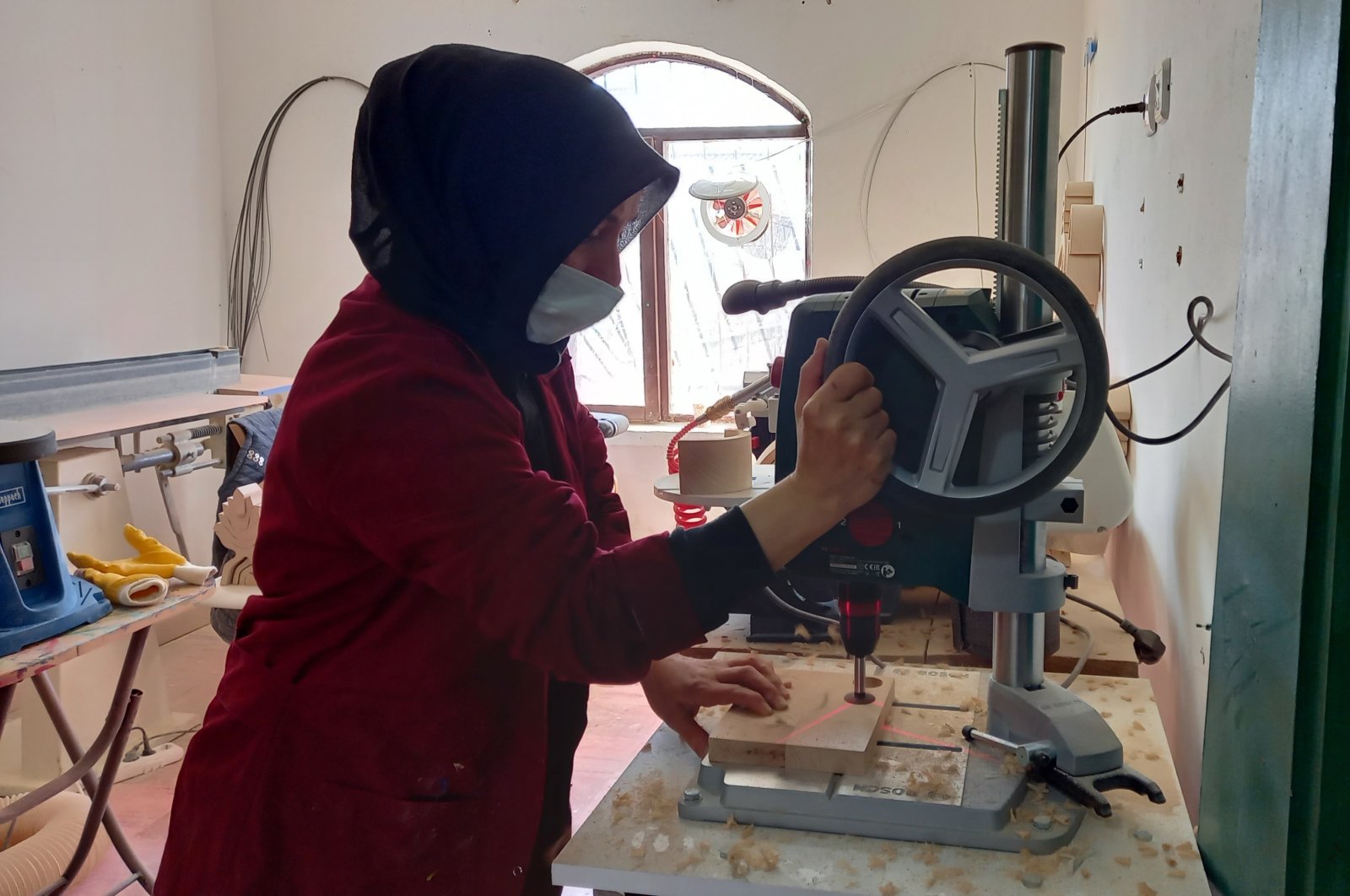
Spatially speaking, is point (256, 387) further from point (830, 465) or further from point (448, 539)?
point (830, 465)

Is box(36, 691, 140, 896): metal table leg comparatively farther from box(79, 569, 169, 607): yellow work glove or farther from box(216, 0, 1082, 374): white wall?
box(216, 0, 1082, 374): white wall

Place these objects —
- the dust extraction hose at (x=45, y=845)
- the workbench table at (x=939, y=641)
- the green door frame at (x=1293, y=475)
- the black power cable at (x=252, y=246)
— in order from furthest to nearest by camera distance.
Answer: the black power cable at (x=252, y=246) < the dust extraction hose at (x=45, y=845) < the workbench table at (x=939, y=641) < the green door frame at (x=1293, y=475)

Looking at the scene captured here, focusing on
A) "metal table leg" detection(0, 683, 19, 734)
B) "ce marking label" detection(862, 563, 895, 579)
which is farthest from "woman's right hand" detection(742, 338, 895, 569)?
"metal table leg" detection(0, 683, 19, 734)

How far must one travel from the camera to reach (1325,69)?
0.51 meters

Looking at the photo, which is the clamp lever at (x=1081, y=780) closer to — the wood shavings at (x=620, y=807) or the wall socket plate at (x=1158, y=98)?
the wood shavings at (x=620, y=807)

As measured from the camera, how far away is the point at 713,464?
1624 mm

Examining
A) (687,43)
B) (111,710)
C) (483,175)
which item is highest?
(687,43)

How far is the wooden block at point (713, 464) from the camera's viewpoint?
5.30 feet

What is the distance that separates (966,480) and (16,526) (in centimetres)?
163

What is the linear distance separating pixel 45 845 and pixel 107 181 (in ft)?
8.69

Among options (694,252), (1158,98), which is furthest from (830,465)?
(694,252)

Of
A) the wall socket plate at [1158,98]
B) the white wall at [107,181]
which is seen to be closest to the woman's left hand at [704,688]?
the wall socket plate at [1158,98]

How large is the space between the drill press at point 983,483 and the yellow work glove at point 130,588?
1.39 meters

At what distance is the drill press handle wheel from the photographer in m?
0.69
